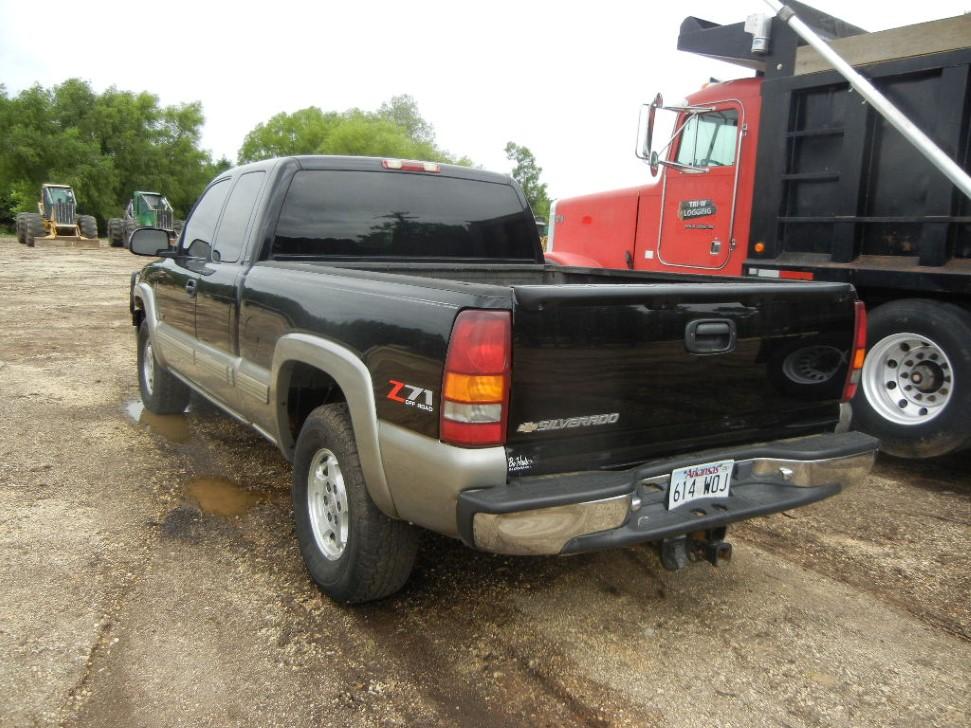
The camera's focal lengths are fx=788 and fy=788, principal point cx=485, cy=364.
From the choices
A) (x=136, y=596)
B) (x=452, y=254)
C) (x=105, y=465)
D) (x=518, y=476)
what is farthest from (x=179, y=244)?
(x=518, y=476)

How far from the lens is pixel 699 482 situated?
285 cm

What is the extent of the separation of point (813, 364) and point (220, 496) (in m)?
3.19

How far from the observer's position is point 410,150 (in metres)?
76.2

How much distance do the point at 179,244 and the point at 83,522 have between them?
208 centimetres

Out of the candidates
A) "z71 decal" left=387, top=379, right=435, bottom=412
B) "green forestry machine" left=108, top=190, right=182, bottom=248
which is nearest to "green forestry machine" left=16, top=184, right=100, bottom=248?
"green forestry machine" left=108, top=190, right=182, bottom=248

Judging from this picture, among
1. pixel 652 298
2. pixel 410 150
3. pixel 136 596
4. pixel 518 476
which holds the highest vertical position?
pixel 410 150

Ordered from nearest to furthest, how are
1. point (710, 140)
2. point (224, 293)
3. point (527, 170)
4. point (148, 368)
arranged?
point (224, 293) < point (148, 368) < point (710, 140) < point (527, 170)

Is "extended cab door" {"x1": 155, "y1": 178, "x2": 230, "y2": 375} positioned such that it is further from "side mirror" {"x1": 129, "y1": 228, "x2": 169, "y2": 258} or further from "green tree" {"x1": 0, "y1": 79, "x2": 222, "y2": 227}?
"green tree" {"x1": 0, "y1": 79, "x2": 222, "y2": 227}

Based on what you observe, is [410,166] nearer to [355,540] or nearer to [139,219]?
[355,540]

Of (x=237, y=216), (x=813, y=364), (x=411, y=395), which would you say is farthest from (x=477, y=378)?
(x=237, y=216)

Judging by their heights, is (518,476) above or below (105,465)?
above

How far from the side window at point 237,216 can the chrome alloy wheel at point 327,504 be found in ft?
4.90

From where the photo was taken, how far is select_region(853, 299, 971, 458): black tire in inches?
189

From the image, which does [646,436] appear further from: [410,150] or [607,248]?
[410,150]
